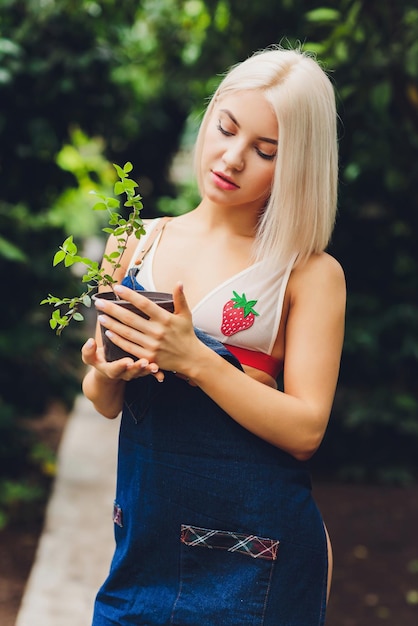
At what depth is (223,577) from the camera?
1831mm

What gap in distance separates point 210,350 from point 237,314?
0.13m

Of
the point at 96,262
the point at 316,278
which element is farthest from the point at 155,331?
the point at 316,278

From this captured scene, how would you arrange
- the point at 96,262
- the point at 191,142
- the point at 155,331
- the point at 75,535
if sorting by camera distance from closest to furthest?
the point at 155,331
the point at 96,262
the point at 75,535
the point at 191,142

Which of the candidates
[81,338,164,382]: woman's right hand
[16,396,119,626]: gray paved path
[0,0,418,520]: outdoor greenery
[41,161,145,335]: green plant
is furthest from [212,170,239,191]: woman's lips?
[16,396,119,626]: gray paved path

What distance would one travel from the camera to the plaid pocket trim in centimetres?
181

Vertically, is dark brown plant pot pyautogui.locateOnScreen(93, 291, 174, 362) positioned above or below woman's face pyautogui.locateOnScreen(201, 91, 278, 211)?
below

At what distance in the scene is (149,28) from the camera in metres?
5.58

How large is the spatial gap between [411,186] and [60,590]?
2351mm

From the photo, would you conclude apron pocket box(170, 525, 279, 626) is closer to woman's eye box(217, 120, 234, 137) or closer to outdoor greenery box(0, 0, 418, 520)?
woman's eye box(217, 120, 234, 137)

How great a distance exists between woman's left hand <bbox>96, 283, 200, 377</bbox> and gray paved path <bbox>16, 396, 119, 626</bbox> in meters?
2.12

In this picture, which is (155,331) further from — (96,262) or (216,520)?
(216,520)

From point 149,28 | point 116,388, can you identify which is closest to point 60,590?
point 116,388

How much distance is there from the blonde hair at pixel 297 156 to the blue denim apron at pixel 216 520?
0.28m

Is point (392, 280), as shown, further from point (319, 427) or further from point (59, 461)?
point (319, 427)
